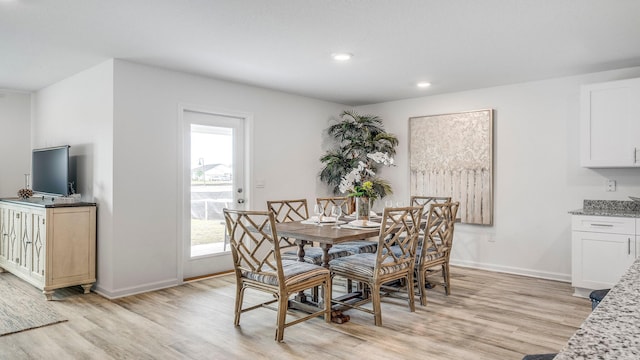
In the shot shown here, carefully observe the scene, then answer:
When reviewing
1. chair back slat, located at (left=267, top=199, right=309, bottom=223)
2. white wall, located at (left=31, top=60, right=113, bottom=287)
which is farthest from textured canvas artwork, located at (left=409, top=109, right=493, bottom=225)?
white wall, located at (left=31, top=60, right=113, bottom=287)

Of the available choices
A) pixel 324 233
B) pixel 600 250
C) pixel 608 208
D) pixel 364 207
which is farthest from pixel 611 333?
pixel 608 208

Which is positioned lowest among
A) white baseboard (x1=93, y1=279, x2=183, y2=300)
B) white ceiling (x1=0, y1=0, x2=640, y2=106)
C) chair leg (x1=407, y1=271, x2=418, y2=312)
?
white baseboard (x1=93, y1=279, x2=183, y2=300)

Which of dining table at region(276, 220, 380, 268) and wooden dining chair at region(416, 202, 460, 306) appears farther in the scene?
wooden dining chair at region(416, 202, 460, 306)

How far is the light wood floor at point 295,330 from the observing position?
2.78 m

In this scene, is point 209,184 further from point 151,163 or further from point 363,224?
point 363,224

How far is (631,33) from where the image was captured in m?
3.29

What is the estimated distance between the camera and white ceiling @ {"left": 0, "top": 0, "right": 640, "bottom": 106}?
281 centimetres

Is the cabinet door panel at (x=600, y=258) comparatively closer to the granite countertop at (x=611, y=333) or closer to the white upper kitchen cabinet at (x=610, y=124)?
the white upper kitchen cabinet at (x=610, y=124)

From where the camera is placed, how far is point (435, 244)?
3949 millimetres

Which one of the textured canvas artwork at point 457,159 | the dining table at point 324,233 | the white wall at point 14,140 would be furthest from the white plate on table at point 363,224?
the white wall at point 14,140

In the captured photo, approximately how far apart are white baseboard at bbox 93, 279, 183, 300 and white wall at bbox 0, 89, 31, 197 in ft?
8.25

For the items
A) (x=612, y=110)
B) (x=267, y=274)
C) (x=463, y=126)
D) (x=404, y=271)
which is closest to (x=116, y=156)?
(x=267, y=274)

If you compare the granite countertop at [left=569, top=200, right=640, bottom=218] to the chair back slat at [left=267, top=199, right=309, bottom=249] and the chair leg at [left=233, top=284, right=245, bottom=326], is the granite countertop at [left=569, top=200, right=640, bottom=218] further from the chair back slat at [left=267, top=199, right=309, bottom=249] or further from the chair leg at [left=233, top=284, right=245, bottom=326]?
the chair leg at [left=233, top=284, right=245, bottom=326]

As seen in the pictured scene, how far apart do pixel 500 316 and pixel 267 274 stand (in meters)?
2.03
